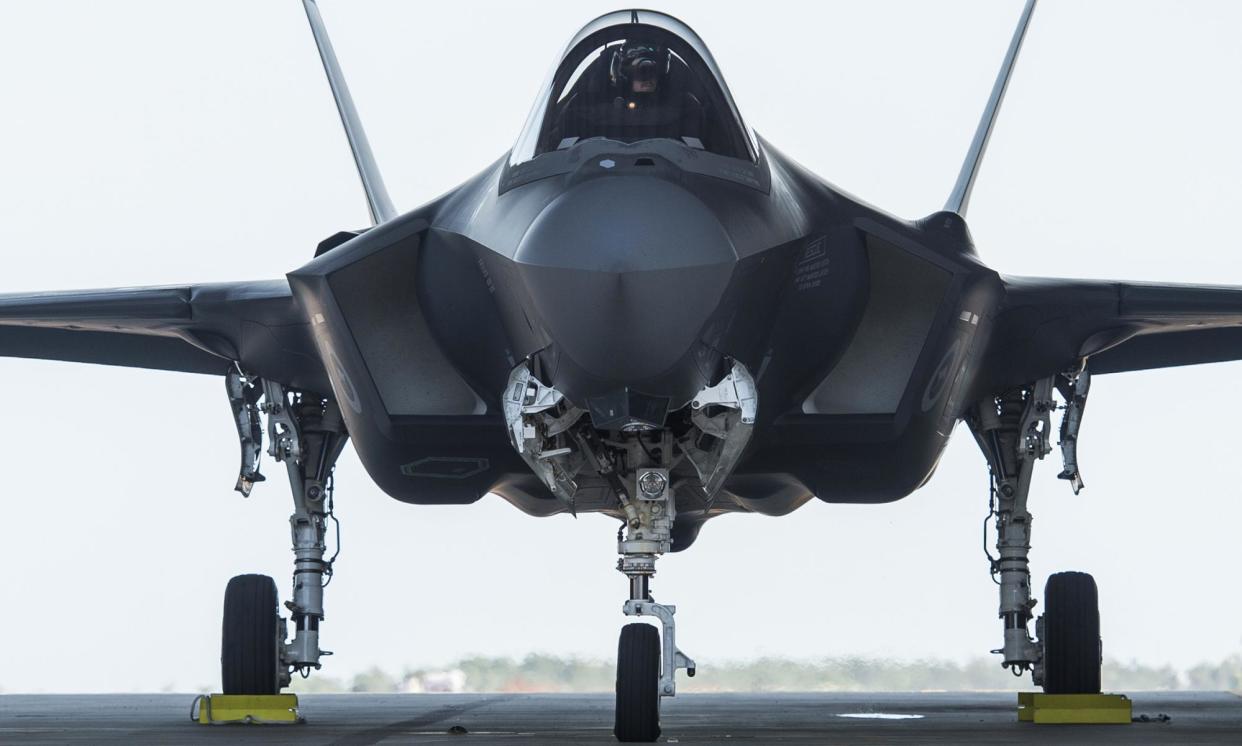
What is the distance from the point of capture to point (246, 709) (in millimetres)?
9242

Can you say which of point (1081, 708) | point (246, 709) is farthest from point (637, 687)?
point (1081, 708)

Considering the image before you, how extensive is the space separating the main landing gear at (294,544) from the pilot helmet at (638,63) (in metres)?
3.36

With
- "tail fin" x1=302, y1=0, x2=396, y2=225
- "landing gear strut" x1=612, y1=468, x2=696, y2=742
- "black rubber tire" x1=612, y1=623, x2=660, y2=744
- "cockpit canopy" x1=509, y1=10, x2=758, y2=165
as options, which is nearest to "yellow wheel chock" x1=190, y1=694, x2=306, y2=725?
"landing gear strut" x1=612, y1=468, x2=696, y2=742

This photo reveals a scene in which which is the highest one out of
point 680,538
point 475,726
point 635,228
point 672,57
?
point 672,57

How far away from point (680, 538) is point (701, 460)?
13.2 feet

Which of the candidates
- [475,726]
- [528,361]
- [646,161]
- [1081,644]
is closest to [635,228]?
[646,161]

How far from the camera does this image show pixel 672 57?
6.85 metres

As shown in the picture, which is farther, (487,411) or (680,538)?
(680,538)

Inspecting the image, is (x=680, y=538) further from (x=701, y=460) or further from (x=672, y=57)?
(x=672, y=57)

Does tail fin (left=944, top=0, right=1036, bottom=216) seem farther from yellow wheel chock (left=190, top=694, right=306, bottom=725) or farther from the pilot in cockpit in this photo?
yellow wheel chock (left=190, top=694, right=306, bottom=725)

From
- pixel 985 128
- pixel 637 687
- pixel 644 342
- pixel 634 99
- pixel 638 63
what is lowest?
pixel 637 687

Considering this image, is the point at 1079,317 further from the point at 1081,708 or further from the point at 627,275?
the point at 627,275

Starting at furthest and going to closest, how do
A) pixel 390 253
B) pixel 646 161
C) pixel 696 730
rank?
pixel 696 730
pixel 390 253
pixel 646 161

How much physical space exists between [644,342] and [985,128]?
17.5 feet
